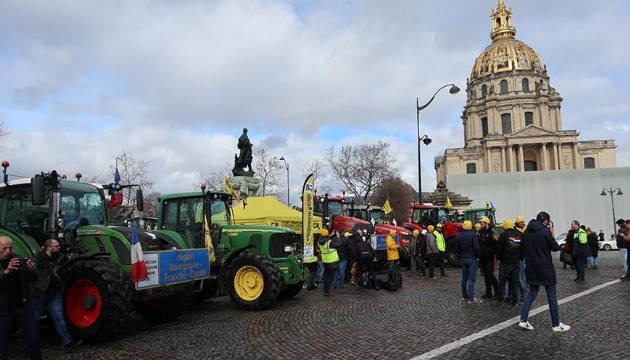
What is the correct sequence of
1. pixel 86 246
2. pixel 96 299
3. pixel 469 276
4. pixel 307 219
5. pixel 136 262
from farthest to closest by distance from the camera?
pixel 307 219 < pixel 469 276 < pixel 86 246 < pixel 136 262 < pixel 96 299

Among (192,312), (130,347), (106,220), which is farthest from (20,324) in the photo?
(192,312)

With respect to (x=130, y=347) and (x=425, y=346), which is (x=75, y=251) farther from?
(x=425, y=346)

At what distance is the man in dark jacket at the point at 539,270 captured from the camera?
25.8 ft

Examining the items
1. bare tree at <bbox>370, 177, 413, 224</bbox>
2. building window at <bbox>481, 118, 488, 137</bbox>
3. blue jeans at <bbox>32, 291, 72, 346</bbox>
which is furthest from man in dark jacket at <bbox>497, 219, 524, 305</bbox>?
building window at <bbox>481, 118, 488, 137</bbox>

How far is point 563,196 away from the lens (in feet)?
162

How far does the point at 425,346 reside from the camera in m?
7.16

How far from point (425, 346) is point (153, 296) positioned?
4.44 meters

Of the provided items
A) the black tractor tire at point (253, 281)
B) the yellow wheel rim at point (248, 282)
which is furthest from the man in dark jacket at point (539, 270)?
the yellow wheel rim at point (248, 282)

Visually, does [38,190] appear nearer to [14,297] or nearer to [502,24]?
[14,297]

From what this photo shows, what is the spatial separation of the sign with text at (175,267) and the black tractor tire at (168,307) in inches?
14.3

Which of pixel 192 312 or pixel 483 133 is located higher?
pixel 483 133

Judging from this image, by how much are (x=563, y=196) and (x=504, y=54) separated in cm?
6634

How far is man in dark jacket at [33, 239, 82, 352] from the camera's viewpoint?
6.88m

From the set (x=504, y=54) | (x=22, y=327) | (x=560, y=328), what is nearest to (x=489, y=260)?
(x=560, y=328)
